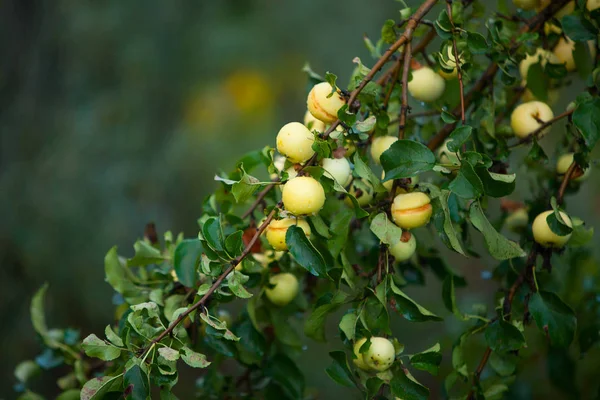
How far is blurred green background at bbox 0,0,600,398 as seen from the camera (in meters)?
1.89

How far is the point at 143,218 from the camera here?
78.7 inches

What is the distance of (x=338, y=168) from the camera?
75 centimetres

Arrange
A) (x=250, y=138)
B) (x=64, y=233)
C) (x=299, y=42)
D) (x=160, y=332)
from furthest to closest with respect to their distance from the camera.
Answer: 1. (x=299, y=42)
2. (x=250, y=138)
3. (x=64, y=233)
4. (x=160, y=332)

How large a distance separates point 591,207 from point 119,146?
154 cm

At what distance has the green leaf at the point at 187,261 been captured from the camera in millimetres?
823

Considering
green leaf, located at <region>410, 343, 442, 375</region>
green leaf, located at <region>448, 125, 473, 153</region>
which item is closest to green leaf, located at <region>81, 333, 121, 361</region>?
green leaf, located at <region>410, 343, 442, 375</region>

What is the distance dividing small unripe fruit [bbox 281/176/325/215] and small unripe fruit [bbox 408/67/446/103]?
279 millimetres

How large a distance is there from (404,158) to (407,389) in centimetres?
27

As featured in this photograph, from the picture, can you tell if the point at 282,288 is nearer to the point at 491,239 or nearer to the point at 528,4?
the point at 491,239

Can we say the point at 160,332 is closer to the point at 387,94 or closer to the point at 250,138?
Answer: the point at 387,94

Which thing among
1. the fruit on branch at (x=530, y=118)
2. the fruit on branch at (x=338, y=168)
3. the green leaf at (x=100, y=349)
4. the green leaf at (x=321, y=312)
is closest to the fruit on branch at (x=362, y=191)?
the fruit on branch at (x=338, y=168)

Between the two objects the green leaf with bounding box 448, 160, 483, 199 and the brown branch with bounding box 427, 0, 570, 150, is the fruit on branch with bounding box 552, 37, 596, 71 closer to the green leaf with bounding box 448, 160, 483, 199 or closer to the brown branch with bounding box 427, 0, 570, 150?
the brown branch with bounding box 427, 0, 570, 150

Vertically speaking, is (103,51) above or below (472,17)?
below

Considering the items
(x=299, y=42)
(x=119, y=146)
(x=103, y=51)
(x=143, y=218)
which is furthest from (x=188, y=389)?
(x=299, y=42)
